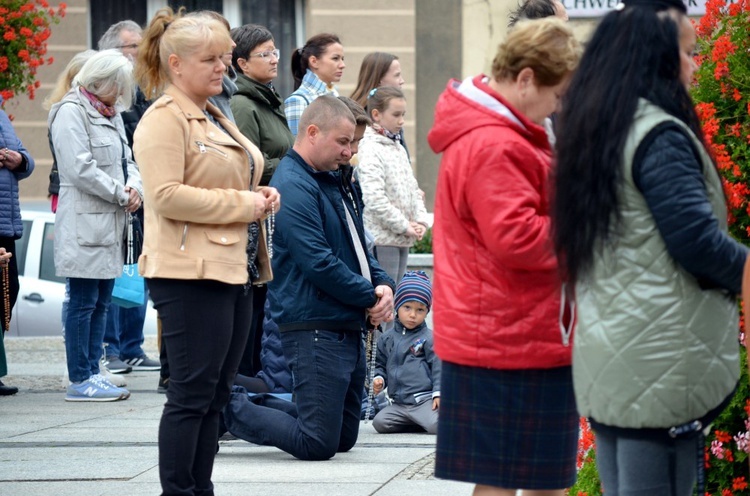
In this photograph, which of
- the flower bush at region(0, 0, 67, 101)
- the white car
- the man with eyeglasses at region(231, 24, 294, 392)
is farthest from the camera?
the white car

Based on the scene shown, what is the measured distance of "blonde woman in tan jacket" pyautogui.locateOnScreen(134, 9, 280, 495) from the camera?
450cm

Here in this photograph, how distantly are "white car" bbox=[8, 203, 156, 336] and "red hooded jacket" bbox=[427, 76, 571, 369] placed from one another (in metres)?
8.13

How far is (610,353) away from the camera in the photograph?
10.4ft

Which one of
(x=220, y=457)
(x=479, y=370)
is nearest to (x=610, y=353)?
(x=479, y=370)

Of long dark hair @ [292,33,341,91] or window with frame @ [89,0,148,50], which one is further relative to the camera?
window with frame @ [89,0,148,50]

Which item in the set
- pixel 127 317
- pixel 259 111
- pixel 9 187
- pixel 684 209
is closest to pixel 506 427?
pixel 684 209

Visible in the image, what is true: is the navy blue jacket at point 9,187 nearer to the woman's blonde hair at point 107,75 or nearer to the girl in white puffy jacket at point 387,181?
the woman's blonde hair at point 107,75

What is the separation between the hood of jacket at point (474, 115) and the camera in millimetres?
3664

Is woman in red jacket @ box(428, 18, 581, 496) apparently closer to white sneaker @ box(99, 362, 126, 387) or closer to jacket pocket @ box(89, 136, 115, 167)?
jacket pocket @ box(89, 136, 115, 167)

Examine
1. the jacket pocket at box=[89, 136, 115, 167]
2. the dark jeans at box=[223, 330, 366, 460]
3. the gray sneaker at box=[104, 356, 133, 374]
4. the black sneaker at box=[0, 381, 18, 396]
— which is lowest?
the gray sneaker at box=[104, 356, 133, 374]

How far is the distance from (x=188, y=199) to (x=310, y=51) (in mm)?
4075

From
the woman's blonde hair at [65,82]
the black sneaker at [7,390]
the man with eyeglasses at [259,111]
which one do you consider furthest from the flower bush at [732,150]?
the black sneaker at [7,390]

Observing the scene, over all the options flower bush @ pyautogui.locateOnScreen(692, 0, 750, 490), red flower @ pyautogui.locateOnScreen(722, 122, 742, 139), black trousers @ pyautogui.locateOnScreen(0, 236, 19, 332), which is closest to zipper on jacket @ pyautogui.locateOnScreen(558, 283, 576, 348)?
flower bush @ pyautogui.locateOnScreen(692, 0, 750, 490)

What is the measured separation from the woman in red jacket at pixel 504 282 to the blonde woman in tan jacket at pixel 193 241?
1.02m
